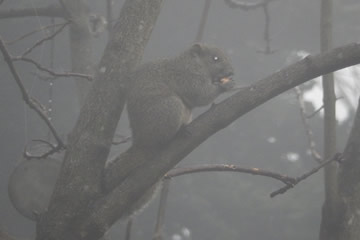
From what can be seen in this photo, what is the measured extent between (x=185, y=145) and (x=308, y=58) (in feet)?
2.99

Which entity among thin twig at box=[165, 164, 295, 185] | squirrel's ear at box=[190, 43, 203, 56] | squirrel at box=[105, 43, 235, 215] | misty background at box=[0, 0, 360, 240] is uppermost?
squirrel's ear at box=[190, 43, 203, 56]

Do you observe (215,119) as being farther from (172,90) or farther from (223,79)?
(223,79)

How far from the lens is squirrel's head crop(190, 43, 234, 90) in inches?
151

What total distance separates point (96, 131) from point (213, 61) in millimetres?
1475

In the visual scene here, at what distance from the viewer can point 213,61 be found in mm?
3936

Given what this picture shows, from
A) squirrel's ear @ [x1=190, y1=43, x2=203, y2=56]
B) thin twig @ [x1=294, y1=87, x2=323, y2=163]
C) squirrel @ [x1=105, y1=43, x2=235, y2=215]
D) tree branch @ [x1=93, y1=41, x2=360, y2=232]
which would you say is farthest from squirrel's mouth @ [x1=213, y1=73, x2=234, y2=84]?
thin twig @ [x1=294, y1=87, x2=323, y2=163]

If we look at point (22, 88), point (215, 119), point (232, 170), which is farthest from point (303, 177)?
point (22, 88)

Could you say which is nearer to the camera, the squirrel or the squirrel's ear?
the squirrel

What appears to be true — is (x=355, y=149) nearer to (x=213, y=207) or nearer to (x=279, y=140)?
(x=213, y=207)

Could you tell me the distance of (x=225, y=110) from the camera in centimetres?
266

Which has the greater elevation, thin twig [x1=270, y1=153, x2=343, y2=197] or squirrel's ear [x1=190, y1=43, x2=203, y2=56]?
squirrel's ear [x1=190, y1=43, x2=203, y2=56]

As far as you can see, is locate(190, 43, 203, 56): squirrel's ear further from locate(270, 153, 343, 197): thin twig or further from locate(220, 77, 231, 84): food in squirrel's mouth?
locate(270, 153, 343, 197): thin twig

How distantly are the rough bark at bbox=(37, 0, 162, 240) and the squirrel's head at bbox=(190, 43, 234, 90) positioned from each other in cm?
73

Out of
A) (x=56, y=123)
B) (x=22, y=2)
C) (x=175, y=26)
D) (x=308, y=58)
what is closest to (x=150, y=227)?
(x=56, y=123)
